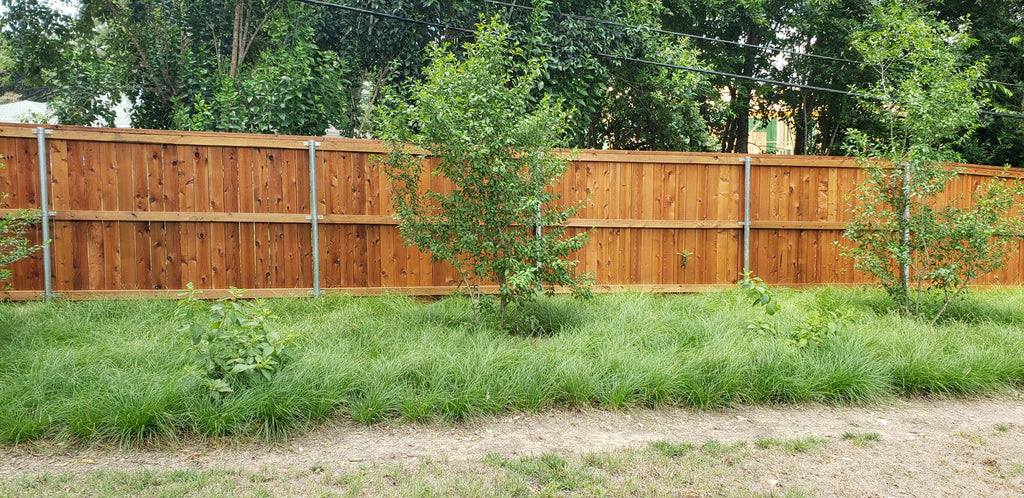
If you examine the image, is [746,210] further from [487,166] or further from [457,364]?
[457,364]

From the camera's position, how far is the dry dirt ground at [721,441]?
2.92 metres

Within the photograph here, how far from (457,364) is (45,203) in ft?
14.1

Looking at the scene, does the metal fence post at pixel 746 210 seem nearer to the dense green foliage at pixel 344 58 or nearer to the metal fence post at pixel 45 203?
the dense green foliage at pixel 344 58

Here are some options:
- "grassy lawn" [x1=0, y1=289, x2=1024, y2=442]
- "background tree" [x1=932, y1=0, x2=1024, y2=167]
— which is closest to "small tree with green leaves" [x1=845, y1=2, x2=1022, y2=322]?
"grassy lawn" [x1=0, y1=289, x2=1024, y2=442]

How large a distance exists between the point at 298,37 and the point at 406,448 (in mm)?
7276

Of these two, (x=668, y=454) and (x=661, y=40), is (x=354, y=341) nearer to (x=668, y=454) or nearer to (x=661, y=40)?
(x=668, y=454)

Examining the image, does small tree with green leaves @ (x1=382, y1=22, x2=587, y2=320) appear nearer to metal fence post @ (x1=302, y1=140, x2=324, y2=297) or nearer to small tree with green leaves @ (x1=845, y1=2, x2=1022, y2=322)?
metal fence post @ (x1=302, y1=140, x2=324, y2=297)

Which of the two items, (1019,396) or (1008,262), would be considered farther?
(1008,262)

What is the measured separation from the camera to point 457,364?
4008mm

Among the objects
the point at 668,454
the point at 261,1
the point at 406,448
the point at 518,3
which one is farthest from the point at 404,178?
the point at 261,1

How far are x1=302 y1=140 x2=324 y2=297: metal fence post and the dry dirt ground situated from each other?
298 cm

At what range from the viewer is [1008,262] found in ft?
26.2

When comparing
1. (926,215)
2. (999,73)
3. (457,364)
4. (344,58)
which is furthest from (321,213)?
(999,73)

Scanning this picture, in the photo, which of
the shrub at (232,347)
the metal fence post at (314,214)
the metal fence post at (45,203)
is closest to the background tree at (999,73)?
the metal fence post at (314,214)
